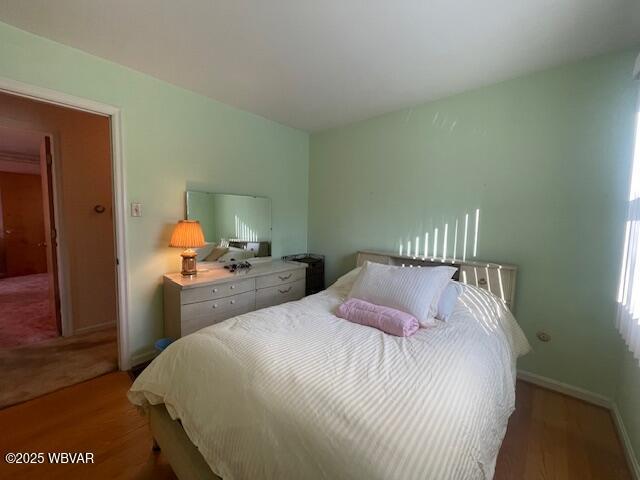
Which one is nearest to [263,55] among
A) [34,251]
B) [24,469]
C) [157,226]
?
[157,226]

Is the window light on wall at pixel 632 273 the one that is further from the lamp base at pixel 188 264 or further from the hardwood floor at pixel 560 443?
the lamp base at pixel 188 264

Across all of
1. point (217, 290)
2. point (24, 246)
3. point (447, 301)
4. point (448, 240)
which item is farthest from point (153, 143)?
point (24, 246)

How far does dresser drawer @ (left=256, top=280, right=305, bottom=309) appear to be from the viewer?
2564 mm

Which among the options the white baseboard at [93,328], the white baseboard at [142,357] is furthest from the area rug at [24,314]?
the white baseboard at [142,357]

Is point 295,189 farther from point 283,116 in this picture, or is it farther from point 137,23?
point 137,23

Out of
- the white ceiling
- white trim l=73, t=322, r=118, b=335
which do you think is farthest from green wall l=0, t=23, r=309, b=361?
white trim l=73, t=322, r=118, b=335

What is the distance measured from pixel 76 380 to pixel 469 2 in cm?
346

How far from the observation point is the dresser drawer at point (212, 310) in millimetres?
2076

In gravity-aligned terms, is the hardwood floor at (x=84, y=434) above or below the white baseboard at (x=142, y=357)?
below

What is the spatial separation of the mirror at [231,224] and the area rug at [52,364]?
1172 millimetres

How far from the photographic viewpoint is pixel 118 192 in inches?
80.5

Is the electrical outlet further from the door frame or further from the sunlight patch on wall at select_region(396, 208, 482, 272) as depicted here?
the door frame

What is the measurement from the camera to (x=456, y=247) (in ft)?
7.68

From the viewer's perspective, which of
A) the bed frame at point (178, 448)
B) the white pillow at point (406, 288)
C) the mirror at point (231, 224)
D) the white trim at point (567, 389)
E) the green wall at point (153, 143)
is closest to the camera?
the bed frame at point (178, 448)
